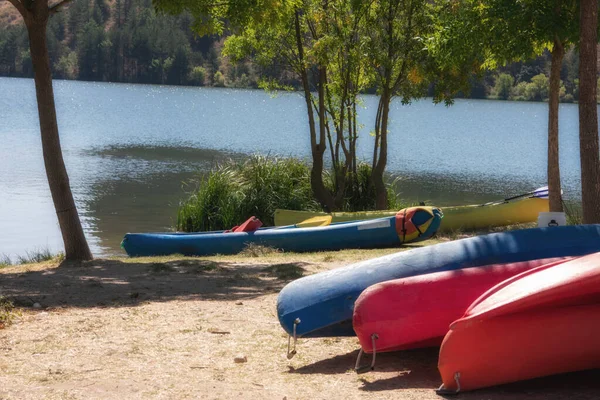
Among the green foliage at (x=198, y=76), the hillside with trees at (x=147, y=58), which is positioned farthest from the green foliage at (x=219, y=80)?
the green foliage at (x=198, y=76)

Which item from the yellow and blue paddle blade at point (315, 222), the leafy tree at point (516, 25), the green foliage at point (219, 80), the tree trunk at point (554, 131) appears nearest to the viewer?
the leafy tree at point (516, 25)

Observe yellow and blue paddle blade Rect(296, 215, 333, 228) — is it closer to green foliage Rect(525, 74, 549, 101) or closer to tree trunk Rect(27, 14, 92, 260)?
tree trunk Rect(27, 14, 92, 260)

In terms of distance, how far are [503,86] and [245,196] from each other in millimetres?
106640

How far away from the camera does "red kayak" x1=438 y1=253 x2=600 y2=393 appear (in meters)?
5.06

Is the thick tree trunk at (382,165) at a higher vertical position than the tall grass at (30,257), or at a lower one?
higher

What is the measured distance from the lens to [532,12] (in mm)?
9570

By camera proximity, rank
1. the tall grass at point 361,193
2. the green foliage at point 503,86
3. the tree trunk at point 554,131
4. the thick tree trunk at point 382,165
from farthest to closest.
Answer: the green foliage at point 503,86, the tall grass at point 361,193, the thick tree trunk at point 382,165, the tree trunk at point 554,131

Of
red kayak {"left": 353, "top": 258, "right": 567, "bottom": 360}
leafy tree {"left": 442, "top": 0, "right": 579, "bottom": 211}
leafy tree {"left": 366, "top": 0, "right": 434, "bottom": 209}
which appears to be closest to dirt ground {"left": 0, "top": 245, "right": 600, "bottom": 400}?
red kayak {"left": 353, "top": 258, "right": 567, "bottom": 360}

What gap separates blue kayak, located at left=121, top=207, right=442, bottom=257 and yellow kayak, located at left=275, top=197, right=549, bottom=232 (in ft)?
6.51

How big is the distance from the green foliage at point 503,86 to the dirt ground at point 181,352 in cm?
11052

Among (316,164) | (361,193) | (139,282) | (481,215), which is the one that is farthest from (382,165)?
(139,282)

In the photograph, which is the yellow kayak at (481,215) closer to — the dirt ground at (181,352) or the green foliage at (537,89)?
the dirt ground at (181,352)

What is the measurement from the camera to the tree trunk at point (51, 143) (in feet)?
34.7

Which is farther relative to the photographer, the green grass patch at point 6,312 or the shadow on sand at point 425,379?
the green grass patch at point 6,312
